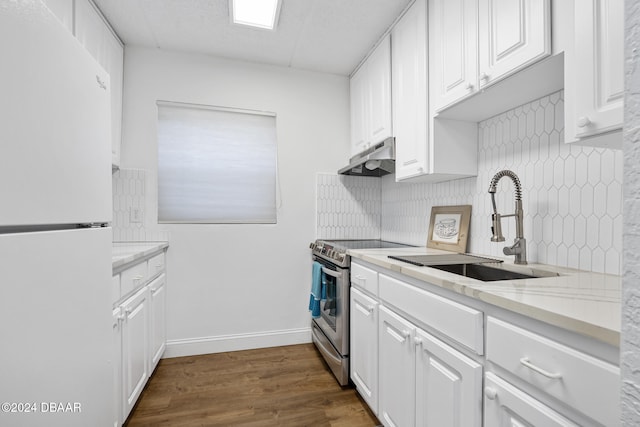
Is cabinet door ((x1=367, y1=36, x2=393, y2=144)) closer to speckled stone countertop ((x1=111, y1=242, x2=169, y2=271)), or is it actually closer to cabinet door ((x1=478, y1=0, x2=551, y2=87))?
cabinet door ((x1=478, y1=0, x2=551, y2=87))

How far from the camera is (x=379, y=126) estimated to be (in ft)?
7.50

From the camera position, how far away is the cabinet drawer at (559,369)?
605 mm

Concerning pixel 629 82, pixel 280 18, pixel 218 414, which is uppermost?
pixel 280 18

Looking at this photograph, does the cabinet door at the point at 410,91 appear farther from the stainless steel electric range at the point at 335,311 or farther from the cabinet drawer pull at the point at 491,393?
the cabinet drawer pull at the point at 491,393

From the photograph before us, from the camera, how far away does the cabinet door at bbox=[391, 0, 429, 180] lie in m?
1.76

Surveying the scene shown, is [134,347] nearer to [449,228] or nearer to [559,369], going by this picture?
[559,369]

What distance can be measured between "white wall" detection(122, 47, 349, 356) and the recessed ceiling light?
54 centimetres

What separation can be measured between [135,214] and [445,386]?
239cm

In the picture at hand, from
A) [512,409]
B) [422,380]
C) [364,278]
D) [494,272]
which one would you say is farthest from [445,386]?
[364,278]

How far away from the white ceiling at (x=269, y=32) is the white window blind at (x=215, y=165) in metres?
0.47

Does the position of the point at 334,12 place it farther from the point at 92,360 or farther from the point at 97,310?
the point at 92,360

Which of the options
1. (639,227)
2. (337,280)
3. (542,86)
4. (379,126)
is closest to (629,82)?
(639,227)

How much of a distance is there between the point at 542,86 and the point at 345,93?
6.01 feet

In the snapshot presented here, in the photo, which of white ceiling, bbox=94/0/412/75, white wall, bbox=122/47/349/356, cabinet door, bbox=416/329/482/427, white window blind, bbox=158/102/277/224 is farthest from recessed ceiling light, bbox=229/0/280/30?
cabinet door, bbox=416/329/482/427
